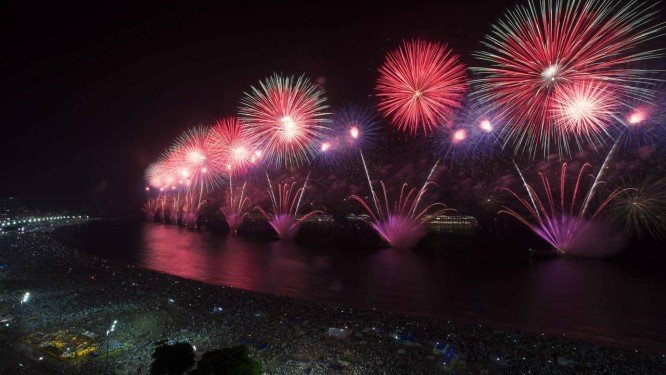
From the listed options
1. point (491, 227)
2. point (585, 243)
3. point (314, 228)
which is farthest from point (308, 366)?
point (314, 228)

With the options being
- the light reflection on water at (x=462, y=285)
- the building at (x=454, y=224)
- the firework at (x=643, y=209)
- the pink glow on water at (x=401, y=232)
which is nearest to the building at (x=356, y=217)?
the building at (x=454, y=224)

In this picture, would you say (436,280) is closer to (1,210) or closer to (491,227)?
(491,227)

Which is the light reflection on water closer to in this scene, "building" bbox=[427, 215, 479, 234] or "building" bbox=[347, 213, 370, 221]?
"building" bbox=[427, 215, 479, 234]

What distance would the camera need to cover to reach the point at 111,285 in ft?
54.7

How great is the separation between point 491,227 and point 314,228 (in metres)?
20.6

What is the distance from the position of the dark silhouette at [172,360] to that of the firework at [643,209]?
29.1 metres

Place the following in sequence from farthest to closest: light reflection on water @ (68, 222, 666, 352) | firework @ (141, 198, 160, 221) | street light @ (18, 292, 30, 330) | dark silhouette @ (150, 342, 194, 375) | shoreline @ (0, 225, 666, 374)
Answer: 1. firework @ (141, 198, 160, 221)
2. light reflection on water @ (68, 222, 666, 352)
3. street light @ (18, 292, 30, 330)
4. shoreline @ (0, 225, 666, 374)
5. dark silhouette @ (150, 342, 194, 375)

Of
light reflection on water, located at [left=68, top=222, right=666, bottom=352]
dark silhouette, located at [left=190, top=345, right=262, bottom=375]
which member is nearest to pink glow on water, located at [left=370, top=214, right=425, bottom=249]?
light reflection on water, located at [left=68, top=222, right=666, bottom=352]

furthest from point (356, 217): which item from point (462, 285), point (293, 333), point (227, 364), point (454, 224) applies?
point (227, 364)

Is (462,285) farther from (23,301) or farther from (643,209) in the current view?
(643,209)

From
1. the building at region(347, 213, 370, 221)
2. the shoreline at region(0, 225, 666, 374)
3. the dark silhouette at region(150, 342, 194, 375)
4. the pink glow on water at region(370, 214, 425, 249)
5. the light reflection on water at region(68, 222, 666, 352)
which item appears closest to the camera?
the dark silhouette at region(150, 342, 194, 375)

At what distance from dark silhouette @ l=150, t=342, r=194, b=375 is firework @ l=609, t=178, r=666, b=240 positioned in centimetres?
2912

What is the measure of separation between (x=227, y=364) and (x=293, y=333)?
13.6 feet

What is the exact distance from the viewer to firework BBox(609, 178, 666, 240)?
87.1ft
